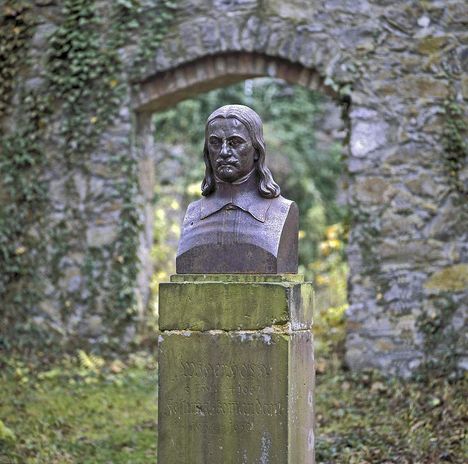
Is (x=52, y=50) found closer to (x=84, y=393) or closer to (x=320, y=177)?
(x=84, y=393)

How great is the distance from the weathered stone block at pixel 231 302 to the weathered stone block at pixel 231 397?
0.06 meters

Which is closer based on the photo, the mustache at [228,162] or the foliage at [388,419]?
the mustache at [228,162]

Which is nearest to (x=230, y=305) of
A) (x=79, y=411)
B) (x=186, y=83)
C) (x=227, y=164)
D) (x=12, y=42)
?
(x=227, y=164)

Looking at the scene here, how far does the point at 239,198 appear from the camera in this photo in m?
4.86

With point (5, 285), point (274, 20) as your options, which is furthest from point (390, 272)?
point (5, 285)

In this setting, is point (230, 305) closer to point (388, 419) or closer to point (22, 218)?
point (388, 419)

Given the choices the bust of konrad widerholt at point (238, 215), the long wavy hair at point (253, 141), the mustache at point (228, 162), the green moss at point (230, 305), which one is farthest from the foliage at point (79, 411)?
the mustache at point (228, 162)

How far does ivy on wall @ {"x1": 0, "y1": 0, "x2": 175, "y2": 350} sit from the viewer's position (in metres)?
8.48

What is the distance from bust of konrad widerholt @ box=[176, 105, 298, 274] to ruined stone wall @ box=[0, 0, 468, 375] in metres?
2.98

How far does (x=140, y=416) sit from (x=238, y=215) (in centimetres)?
306

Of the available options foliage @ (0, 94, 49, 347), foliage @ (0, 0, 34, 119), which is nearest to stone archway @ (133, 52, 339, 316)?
foliage @ (0, 94, 49, 347)

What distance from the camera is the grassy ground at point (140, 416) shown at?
6.13 m

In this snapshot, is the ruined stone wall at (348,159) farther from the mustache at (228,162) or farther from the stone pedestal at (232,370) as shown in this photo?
the mustache at (228,162)

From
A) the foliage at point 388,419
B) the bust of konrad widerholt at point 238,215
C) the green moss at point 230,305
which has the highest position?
the bust of konrad widerholt at point 238,215
